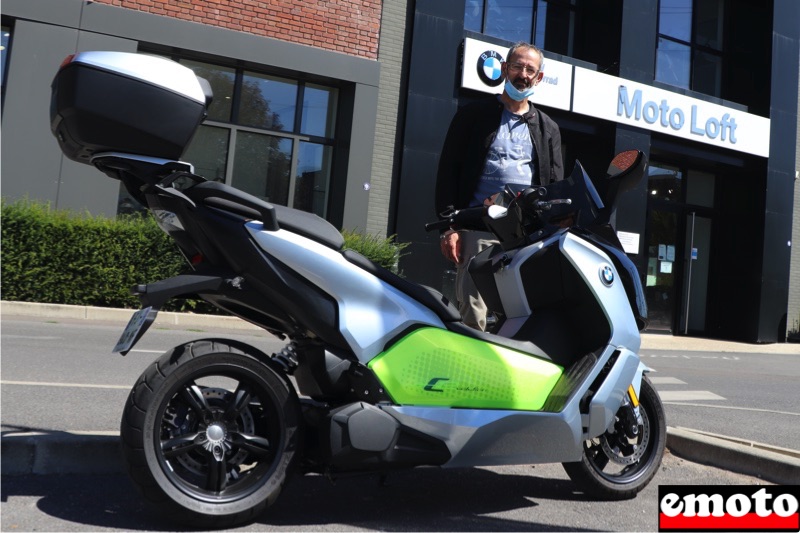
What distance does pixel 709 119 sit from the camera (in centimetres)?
1599

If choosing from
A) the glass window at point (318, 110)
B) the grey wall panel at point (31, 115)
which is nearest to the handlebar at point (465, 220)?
the grey wall panel at point (31, 115)

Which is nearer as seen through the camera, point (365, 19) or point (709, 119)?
point (365, 19)

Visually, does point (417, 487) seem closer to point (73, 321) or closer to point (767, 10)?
point (73, 321)

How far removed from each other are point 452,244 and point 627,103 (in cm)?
1240

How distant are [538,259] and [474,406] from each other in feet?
2.42

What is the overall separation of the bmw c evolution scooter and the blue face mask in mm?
1000

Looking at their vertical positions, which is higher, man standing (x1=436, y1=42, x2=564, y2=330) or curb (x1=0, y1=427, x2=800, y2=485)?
man standing (x1=436, y1=42, x2=564, y2=330)

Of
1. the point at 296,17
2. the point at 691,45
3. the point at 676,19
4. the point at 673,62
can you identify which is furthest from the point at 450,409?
the point at 691,45

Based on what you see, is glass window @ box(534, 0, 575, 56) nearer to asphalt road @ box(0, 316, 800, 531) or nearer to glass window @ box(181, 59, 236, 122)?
glass window @ box(181, 59, 236, 122)

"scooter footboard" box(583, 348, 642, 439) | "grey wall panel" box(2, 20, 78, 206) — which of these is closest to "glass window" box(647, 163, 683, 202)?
"grey wall panel" box(2, 20, 78, 206)

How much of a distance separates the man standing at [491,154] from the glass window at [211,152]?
9.40 metres

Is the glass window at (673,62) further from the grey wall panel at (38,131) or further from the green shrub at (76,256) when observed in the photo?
the grey wall panel at (38,131)

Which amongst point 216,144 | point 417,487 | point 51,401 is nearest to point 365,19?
point 216,144

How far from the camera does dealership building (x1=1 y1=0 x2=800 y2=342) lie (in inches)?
463
